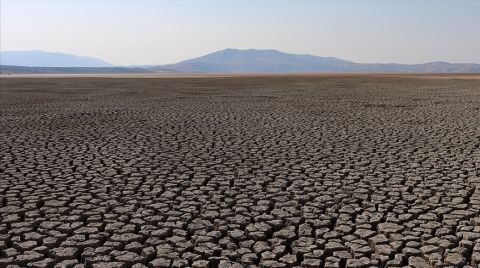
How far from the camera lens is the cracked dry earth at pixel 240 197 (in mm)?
3287

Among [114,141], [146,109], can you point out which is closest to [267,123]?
[114,141]

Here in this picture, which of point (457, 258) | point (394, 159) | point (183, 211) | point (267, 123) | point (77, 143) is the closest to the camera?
point (457, 258)

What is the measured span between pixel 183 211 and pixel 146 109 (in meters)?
9.88

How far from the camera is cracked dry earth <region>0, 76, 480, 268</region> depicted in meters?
3.29

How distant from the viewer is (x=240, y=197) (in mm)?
4645

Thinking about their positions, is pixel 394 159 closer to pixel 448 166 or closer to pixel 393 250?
Result: pixel 448 166

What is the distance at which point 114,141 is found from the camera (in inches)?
313

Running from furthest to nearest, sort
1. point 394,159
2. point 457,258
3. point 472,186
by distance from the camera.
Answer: point 394,159 → point 472,186 → point 457,258

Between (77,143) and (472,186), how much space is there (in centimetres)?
578

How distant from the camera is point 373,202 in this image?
445cm

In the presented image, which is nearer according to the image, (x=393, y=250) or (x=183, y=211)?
(x=393, y=250)

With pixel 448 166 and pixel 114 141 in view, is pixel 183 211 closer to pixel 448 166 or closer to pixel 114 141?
pixel 448 166

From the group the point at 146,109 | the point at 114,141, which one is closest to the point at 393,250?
the point at 114,141

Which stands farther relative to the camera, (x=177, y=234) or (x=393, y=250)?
(x=177, y=234)
